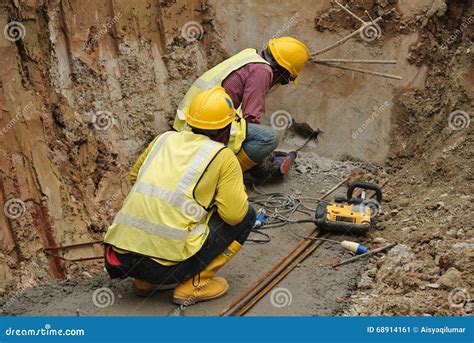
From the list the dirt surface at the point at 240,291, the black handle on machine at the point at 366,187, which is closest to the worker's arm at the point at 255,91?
the black handle on machine at the point at 366,187

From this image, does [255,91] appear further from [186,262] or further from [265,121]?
[186,262]

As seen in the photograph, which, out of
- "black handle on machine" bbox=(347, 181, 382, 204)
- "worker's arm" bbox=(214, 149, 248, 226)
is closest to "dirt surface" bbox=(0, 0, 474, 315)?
"black handle on machine" bbox=(347, 181, 382, 204)

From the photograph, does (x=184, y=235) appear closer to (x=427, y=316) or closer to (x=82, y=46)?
(x=427, y=316)

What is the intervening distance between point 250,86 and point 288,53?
54 centimetres

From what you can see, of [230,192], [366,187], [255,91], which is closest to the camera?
[230,192]

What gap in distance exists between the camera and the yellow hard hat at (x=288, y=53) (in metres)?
6.71

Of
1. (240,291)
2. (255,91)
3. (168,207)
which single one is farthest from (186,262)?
(255,91)

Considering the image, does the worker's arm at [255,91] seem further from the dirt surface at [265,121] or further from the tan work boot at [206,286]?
the tan work boot at [206,286]

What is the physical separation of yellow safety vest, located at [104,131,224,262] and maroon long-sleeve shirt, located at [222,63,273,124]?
5.51ft

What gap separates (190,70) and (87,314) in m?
3.22

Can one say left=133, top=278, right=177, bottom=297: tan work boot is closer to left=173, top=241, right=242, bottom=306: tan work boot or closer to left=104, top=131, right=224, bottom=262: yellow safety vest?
Answer: left=173, top=241, right=242, bottom=306: tan work boot

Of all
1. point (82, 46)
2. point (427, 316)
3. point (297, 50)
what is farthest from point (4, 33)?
point (427, 316)

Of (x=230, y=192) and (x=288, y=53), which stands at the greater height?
(x=288, y=53)

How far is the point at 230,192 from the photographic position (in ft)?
15.9
